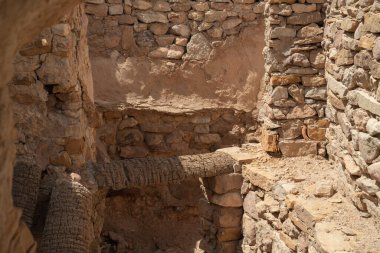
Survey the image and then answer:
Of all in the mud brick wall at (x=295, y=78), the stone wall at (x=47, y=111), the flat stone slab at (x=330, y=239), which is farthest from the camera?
the mud brick wall at (x=295, y=78)

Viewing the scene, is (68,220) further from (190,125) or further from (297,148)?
(190,125)

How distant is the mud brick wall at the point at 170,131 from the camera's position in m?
7.67

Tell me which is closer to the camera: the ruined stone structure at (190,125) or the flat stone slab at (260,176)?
the ruined stone structure at (190,125)

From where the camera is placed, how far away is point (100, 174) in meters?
4.30

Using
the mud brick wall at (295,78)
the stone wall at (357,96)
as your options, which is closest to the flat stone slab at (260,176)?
the mud brick wall at (295,78)

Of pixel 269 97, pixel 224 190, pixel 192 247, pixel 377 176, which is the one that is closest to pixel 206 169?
pixel 224 190

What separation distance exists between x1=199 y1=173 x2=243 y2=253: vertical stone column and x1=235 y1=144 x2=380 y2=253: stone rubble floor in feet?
0.69

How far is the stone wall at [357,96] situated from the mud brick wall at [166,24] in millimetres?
3504

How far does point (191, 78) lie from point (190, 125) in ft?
2.16

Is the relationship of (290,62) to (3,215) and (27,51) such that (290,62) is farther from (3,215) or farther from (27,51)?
(3,215)

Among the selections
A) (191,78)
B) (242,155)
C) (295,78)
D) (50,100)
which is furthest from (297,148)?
(191,78)

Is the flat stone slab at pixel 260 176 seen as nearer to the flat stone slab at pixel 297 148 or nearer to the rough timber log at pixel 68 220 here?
the flat stone slab at pixel 297 148

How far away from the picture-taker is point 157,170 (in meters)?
4.62

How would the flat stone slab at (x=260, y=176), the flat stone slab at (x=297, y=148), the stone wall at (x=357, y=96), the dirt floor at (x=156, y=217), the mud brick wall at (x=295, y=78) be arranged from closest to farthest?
the stone wall at (x=357, y=96), the flat stone slab at (x=260, y=176), the mud brick wall at (x=295, y=78), the flat stone slab at (x=297, y=148), the dirt floor at (x=156, y=217)
